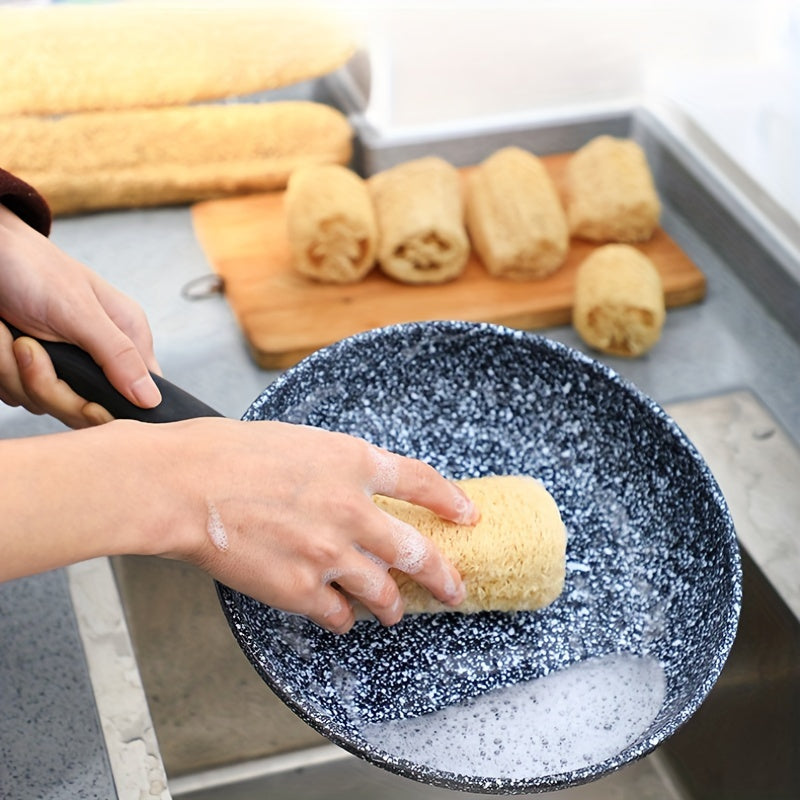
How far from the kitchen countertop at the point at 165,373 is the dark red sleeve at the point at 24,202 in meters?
0.22

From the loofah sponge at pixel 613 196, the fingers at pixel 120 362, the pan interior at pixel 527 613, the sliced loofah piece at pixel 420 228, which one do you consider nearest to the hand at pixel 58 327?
the fingers at pixel 120 362

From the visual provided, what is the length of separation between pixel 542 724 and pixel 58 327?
438 millimetres

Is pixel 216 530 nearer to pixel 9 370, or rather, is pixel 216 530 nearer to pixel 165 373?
pixel 9 370

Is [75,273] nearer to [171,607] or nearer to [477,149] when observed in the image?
[171,607]

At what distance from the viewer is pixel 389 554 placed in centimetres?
65

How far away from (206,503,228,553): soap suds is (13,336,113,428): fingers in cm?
17

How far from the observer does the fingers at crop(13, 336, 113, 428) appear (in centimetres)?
72

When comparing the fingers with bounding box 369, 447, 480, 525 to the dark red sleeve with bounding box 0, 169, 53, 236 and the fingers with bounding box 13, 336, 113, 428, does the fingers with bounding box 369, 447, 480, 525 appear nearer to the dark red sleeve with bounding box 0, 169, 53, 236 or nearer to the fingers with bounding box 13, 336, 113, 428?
the fingers with bounding box 13, 336, 113, 428

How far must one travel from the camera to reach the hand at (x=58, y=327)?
2.36 feet

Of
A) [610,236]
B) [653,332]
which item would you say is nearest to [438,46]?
[610,236]

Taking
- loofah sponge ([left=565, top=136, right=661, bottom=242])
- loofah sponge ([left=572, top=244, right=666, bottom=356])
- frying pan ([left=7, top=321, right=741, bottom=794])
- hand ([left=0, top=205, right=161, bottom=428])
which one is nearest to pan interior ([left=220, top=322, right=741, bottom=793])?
frying pan ([left=7, top=321, right=741, bottom=794])

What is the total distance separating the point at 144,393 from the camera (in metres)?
0.72

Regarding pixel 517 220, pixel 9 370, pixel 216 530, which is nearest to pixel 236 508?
pixel 216 530

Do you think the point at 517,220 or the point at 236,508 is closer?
the point at 236,508
